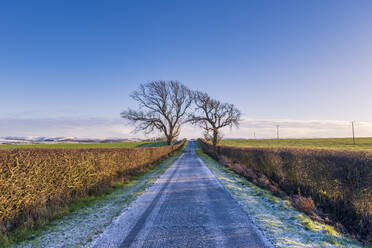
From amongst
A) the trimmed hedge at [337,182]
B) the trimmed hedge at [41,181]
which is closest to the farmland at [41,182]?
the trimmed hedge at [41,181]

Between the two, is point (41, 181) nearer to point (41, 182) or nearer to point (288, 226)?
point (41, 182)

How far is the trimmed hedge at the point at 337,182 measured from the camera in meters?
5.02

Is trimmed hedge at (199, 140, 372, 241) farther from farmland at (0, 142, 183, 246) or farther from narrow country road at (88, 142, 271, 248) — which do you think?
farmland at (0, 142, 183, 246)

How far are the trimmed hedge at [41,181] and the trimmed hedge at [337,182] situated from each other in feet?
27.2

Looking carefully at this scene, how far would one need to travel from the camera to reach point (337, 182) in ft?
19.5

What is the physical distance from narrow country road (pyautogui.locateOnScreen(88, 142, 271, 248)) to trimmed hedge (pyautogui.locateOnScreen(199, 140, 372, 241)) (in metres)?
2.88

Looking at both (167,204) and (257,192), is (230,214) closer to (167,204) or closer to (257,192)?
(167,204)

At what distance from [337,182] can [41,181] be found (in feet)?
29.2

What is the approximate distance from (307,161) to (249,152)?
24.3ft

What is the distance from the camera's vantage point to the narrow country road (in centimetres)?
398

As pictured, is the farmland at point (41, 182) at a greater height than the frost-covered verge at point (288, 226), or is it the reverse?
the farmland at point (41, 182)

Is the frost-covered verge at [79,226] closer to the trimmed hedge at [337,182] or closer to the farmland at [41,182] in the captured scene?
the farmland at [41,182]

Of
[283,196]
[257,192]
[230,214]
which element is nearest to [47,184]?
[230,214]

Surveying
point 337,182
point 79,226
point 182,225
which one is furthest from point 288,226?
point 79,226
